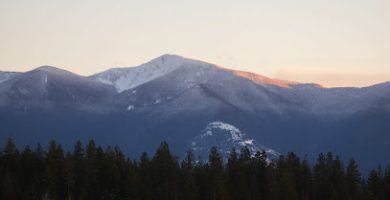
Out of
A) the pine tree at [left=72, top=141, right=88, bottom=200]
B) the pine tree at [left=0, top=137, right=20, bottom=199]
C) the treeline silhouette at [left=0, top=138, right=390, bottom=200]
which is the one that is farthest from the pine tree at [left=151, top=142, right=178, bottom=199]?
the pine tree at [left=0, top=137, right=20, bottom=199]

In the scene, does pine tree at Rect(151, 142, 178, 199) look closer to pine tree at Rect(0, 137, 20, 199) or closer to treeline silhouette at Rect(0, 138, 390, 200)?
treeline silhouette at Rect(0, 138, 390, 200)

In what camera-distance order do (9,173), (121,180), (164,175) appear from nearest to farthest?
1. (9,173)
2. (121,180)
3. (164,175)

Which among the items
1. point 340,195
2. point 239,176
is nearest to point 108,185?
point 239,176

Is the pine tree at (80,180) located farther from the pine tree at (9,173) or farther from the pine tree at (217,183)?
the pine tree at (217,183)

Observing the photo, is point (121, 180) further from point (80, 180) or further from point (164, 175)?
point (164, 175)

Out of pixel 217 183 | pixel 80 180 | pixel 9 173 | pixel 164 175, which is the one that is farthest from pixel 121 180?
pixel 9 173

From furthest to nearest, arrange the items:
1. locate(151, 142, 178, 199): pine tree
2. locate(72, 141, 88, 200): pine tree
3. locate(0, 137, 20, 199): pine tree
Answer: locate(151, 142, 178, 199): pine tree → locate(72, 141, 88, 200): pine tree → locate(0, 137, 20, 199): pine tree

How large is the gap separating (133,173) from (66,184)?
1384 cm

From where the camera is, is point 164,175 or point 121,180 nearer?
point 121,180

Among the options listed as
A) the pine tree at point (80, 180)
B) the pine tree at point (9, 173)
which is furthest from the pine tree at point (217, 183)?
the pine tree at point (9, 173)

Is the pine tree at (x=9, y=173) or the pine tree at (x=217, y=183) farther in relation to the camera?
the pine tree at (x=217, y=183)

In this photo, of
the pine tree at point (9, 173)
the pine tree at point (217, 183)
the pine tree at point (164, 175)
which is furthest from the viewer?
the pine tree at point (164, 175)

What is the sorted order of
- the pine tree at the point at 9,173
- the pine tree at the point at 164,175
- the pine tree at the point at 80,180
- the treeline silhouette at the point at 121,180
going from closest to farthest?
the pine tree at the point at 9,173 → the treeline silhouette at the point at 121,180 → the pine tree at the point at 80,180 → the pine tree at the point at 164,175

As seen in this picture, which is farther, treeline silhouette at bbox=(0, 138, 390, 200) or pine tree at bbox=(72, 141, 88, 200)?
pine tree at bbox=(72, 141, 88, 200)
